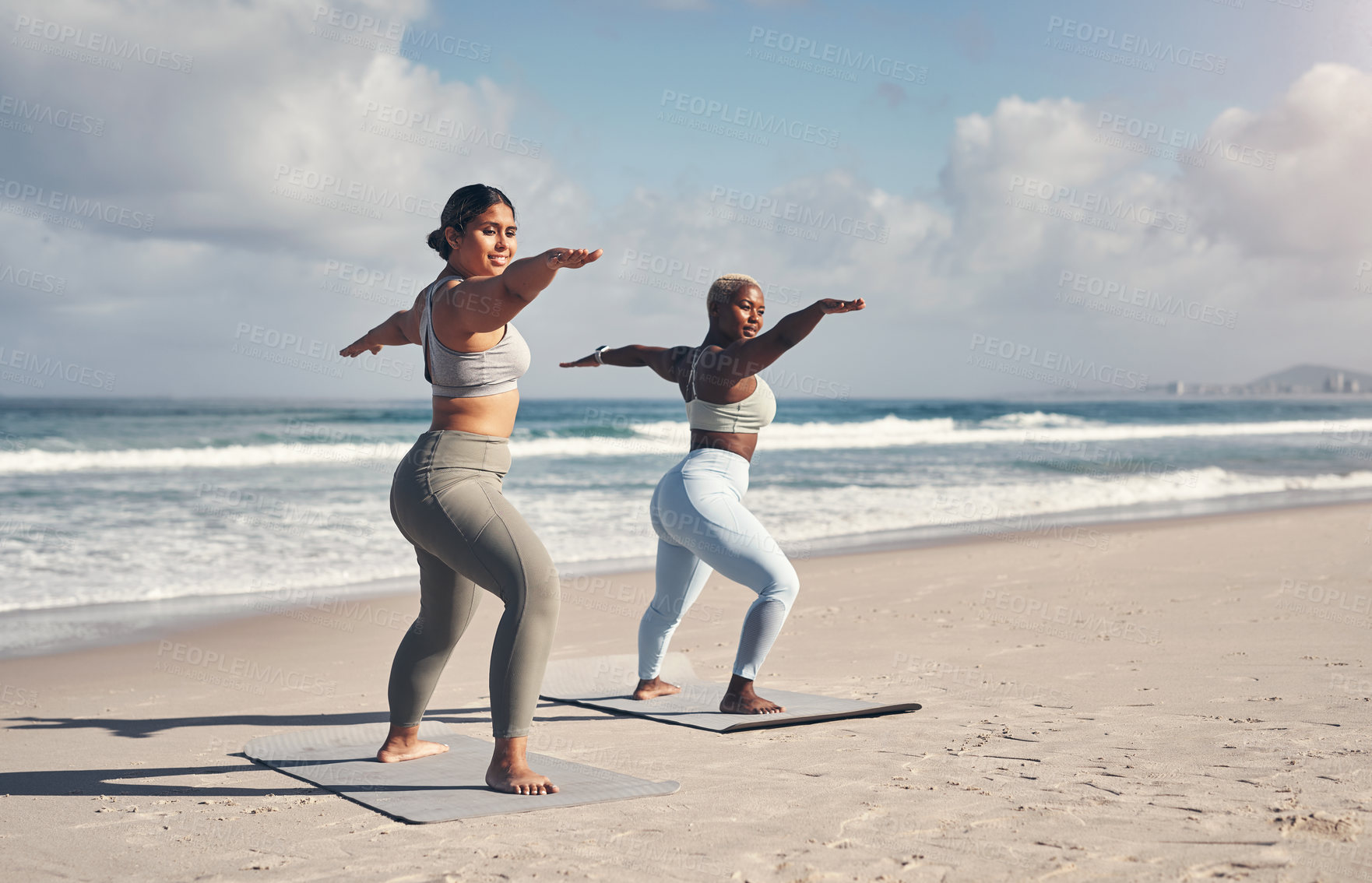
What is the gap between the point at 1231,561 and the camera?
998 centimetres

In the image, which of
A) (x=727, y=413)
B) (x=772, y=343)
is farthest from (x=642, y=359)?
(x=772, y=343)

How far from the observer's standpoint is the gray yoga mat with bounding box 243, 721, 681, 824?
3600 mm

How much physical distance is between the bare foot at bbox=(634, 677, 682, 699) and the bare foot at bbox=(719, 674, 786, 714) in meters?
0.49

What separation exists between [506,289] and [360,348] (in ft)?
4.37

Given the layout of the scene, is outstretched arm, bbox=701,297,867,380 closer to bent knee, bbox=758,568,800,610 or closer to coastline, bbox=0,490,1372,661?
bent knee, bbox=758,568,800,610

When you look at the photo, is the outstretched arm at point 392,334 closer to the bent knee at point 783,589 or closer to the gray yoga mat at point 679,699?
the gray yoga mat at point 679,699

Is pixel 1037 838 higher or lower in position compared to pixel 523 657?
lower

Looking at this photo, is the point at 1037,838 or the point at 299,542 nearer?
the point at 1037,838

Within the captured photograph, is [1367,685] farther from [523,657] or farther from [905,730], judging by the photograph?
[523,657]

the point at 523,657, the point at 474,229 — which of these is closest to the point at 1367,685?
the point at 523,657

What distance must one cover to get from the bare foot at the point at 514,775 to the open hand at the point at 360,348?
1698 mm

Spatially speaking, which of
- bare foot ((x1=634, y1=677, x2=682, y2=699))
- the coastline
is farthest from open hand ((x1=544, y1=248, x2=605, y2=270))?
the coastline

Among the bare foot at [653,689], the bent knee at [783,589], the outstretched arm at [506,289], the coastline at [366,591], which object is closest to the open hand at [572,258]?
the outstretched arm at [506,289]

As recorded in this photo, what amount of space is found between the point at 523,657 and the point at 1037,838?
1742 millimetres
